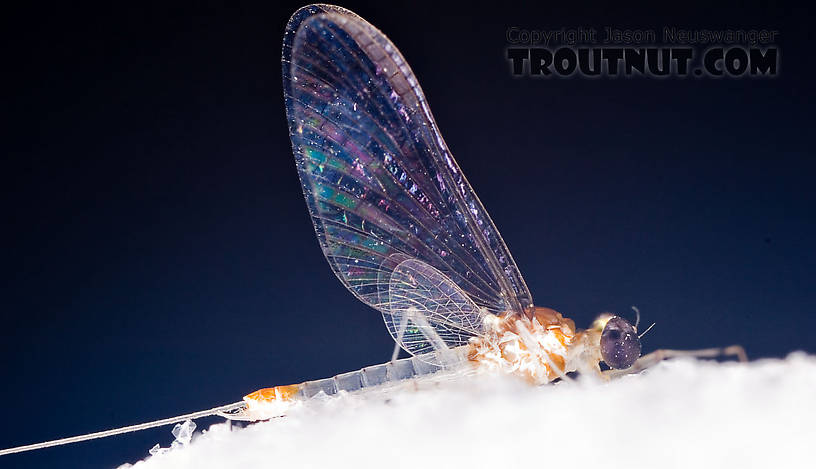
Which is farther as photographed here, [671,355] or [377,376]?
[377,376]

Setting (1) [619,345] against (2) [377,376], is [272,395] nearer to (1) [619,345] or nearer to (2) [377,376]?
(2) [377,376]

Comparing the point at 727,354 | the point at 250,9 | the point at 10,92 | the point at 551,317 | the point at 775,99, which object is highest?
the point at 250,9

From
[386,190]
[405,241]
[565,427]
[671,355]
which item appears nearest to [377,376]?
[405,241]

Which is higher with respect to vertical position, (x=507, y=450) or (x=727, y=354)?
(x=727, y=354)

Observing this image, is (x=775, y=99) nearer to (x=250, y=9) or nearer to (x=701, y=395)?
(x=701, y=395)

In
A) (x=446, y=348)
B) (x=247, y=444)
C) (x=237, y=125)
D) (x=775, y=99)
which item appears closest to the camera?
(x=247, y=444)

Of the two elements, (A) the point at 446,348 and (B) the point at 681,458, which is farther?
(A) the point at 446,348

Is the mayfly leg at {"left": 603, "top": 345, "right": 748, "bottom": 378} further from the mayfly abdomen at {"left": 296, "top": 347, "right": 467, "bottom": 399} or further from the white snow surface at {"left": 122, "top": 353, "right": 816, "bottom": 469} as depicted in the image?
the mayfly abdomen at {"left": 296, "top": 347, "right": 467, "bottom": 399}

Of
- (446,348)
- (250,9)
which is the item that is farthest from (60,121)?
(446,348)
